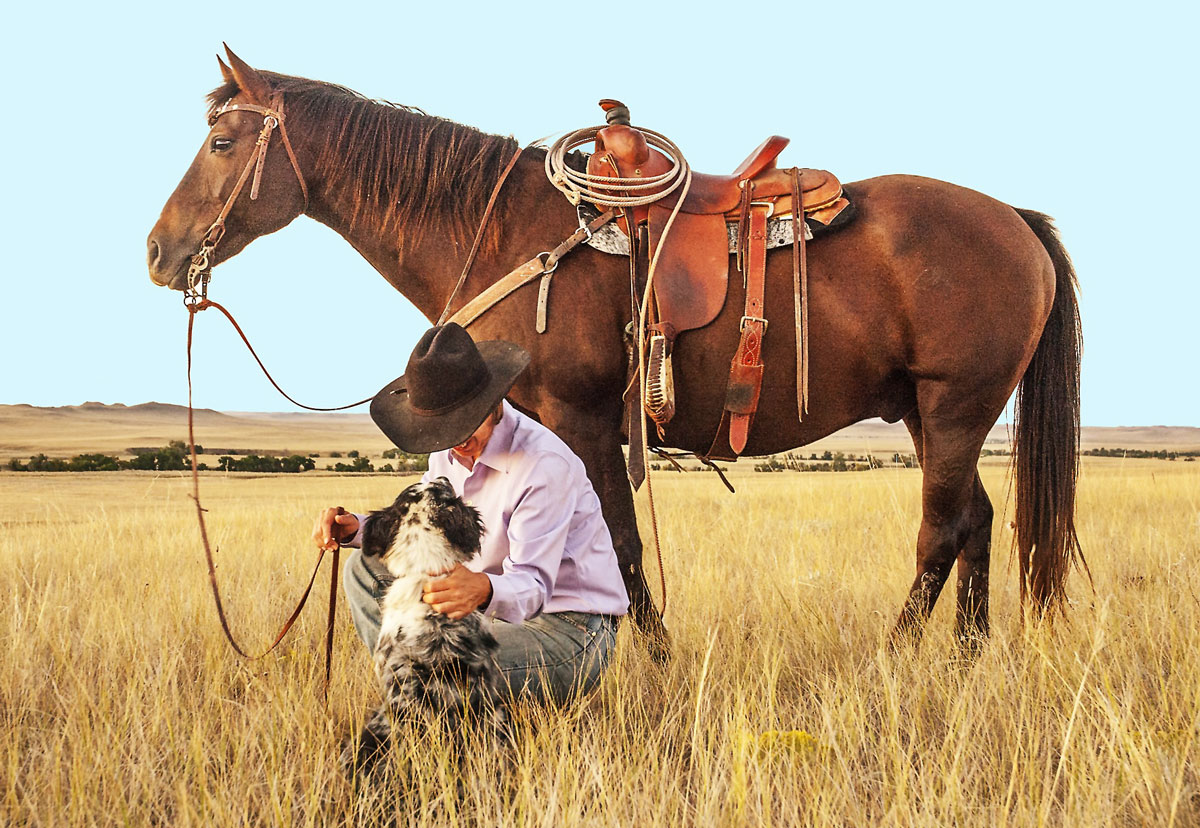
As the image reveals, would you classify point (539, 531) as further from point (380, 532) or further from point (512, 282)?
point (512, 282)

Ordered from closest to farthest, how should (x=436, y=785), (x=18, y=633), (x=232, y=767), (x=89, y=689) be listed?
(x=436, y=785)
(x=232, y=767)
(x=89, y=689)
(x=18, y=633)

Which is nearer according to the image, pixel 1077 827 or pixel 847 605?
pixel 1077 827

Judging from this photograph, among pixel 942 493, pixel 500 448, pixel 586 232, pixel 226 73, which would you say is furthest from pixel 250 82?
pixel 942 493

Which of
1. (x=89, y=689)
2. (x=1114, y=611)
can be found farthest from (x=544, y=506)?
(x=1114, y=611)

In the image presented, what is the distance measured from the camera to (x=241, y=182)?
3996 millimetres

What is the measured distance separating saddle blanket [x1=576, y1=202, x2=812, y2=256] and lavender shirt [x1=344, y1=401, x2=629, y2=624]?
138 centimetres

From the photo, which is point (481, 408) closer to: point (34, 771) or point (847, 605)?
point (34, 771)

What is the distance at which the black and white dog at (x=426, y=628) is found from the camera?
212 cm

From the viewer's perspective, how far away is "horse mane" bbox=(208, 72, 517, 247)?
12.9ft

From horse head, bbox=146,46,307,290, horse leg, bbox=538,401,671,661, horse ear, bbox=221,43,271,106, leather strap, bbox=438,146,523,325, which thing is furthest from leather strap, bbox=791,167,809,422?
horse ear, bbox=221,43,271,106

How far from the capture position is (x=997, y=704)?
296cm

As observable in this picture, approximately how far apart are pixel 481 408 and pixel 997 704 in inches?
84.6

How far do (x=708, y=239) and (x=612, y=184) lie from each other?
51cm

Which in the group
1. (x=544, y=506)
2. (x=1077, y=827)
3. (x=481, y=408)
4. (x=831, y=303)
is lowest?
(x=1077, y=827)
